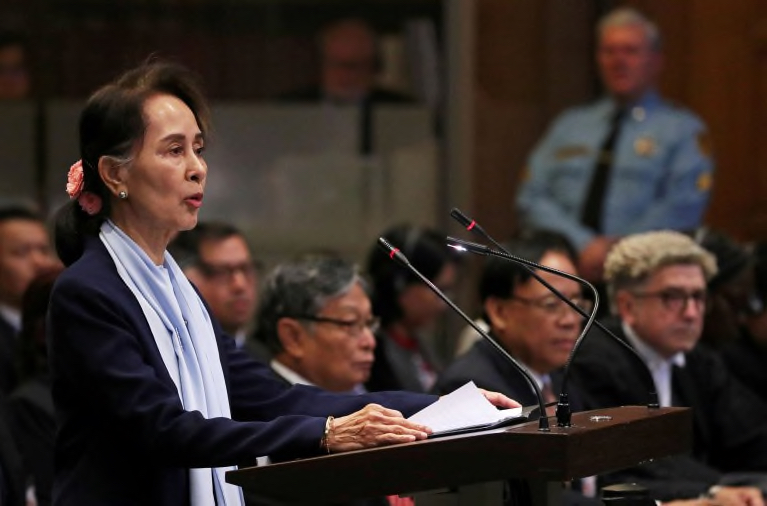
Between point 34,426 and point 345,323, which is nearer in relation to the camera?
point 345,323

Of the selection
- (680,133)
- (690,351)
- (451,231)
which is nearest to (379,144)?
(451,231)

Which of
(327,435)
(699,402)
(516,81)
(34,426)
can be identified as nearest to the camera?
(327,435)

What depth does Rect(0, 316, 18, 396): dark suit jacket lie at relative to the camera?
648cm

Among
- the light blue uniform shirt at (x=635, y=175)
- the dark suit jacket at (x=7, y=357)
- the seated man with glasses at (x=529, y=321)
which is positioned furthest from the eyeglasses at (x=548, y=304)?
the light blue uniform shirt at (x=635, y=175)

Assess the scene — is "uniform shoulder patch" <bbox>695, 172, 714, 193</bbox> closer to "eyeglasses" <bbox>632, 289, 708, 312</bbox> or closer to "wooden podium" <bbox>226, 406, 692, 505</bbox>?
"eyeglasses" <bbox>632, 289, 708, 312</bbox>

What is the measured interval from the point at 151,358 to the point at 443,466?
2.22 ft

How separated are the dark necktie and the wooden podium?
4939 millimetres

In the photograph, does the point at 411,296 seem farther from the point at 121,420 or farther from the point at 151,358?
the point at 121,420

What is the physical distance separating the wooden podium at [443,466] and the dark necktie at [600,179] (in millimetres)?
4939

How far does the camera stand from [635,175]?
812 centimetres

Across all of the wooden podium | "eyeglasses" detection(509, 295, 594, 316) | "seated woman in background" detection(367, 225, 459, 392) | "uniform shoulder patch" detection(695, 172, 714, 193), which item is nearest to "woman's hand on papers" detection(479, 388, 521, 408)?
the wooden podium

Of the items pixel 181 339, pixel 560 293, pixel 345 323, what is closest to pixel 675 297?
pixel 345 323

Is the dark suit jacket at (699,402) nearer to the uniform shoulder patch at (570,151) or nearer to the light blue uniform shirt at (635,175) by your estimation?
the light blue uniform shirt at (635,175)

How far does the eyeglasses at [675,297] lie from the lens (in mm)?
5961
